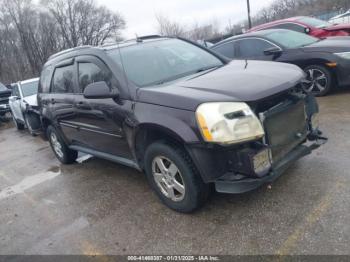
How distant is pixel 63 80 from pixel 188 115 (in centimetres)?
279

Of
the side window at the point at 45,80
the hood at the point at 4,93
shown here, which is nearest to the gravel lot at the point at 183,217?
the side window at the point at 45,80

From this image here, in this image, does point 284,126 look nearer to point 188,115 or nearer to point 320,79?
point 188,115

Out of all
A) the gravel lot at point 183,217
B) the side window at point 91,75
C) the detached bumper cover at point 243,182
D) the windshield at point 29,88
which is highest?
the side window at point 91,75

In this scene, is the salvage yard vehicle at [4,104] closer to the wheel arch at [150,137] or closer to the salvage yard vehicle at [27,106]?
the salvage yard vehicle at [27,106]

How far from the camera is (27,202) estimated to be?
14.4 feet

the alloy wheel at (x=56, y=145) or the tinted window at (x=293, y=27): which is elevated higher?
the tinted window at (x=293, y=27)

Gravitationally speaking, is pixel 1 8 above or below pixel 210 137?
above

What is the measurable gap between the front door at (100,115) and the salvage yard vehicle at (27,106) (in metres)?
4.30

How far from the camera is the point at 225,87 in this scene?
117 inches

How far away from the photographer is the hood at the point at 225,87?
2.83 meters

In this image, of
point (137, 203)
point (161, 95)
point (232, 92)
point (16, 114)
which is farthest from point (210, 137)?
point (16, 114)

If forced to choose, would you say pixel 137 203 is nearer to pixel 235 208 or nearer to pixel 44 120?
pixel 235 208

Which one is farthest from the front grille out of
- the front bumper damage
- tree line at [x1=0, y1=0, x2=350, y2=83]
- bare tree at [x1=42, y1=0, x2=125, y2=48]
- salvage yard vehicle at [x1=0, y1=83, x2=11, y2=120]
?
bare tree at [x1=42, y1=0, x2=125, y2=48]

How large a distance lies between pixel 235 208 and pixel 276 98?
1155 millimetres
